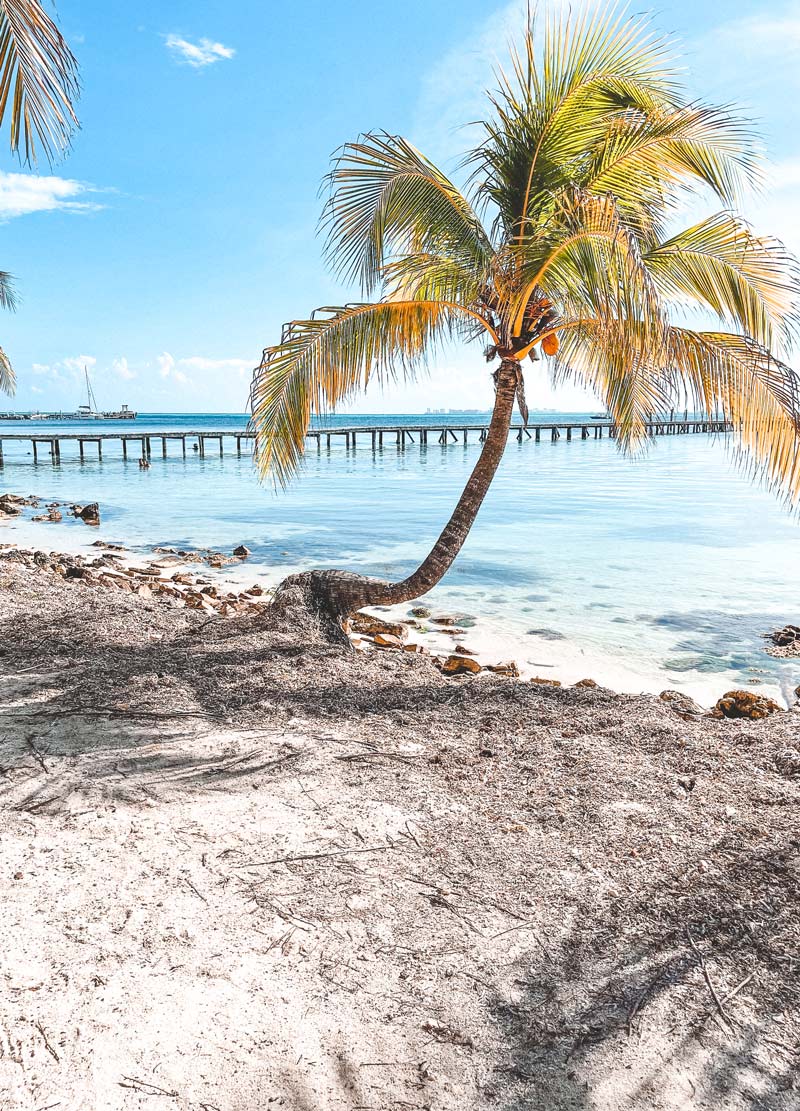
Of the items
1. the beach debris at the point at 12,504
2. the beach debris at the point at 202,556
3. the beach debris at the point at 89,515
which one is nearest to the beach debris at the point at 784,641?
the beach debris at the point at 202,556

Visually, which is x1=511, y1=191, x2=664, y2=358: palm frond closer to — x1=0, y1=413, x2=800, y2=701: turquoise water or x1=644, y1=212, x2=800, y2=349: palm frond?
x1=644, y1=212, x2=800, y2=349: palm frond

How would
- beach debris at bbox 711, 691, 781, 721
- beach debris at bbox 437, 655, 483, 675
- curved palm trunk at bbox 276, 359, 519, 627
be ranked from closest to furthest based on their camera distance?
1. beach debris at bbox 711, 691, 781, 721
2. curved palm trunk at bbox 276, 359, 519, 627
3. beach debris at bbox 437, 655, 483, 675

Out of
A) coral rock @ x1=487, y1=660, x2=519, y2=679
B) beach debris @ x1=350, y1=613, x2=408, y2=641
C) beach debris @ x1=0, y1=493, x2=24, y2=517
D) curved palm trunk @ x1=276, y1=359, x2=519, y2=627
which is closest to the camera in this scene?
curved palm trunk @ x1=276, y1=359, x2=519, y2=627

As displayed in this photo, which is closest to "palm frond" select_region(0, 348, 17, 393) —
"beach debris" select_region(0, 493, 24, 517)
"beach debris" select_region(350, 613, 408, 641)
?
"beach debris" select_region(0, 493, 24, 517)

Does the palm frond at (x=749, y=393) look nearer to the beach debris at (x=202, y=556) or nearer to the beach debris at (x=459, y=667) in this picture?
the beach debris at (x=459, y=667)

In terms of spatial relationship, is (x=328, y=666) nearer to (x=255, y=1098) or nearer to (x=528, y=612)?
(x=255, y=1098)

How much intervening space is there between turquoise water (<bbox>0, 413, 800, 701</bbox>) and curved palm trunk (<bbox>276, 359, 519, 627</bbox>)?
6.43 ft

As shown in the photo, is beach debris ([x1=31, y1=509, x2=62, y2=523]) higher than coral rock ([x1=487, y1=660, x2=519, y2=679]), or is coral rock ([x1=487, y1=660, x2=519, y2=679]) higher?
beach debris ([x1=31, y1=509, x2=62, y2=523])

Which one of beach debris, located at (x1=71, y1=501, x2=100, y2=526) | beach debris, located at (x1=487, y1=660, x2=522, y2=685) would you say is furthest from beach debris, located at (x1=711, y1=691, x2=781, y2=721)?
beach debris, located at (x1=71, y1=501, x2=100, y2=526)

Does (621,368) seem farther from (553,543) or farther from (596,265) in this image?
(553,543)

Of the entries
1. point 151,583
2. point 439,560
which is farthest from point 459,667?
point 151,583

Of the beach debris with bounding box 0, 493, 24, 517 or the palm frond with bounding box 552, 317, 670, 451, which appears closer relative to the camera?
the palm frond with bounding box 552, 317, 670, 451

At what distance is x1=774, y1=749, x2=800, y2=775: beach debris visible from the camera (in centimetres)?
411

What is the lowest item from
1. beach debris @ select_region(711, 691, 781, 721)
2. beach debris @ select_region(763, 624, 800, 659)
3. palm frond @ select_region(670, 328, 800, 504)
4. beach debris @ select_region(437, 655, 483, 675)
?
beach debris @ select_region(763, 624, 800, 659)
